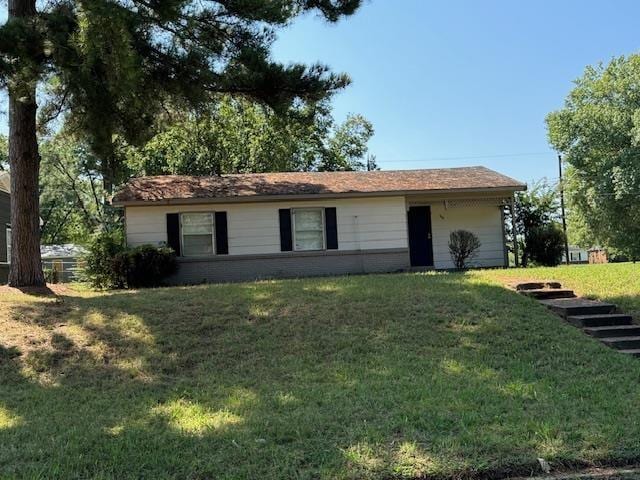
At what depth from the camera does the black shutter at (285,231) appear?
1578cm

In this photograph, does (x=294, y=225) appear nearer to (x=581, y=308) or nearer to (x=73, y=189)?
(x=581, y=308)

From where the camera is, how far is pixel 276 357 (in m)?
7.16

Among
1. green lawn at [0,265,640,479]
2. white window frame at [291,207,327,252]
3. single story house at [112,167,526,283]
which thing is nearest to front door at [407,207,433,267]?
single story house at [112,167,526,283]

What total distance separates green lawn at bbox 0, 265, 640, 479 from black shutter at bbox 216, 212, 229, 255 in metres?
5.17

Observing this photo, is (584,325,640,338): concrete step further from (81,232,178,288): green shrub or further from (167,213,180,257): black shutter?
(167,213,180,257): black shutter

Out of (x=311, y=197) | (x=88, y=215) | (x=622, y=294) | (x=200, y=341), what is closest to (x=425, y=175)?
(x=311, y=197)

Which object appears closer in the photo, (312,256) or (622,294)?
(622,294)

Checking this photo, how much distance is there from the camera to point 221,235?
1569cm

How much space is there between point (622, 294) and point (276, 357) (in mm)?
6425

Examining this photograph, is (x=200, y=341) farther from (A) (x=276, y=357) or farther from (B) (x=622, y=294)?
(B) (x=622, y=294)

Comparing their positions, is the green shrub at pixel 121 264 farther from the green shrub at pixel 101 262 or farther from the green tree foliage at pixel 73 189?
the green tree foliage at pixel 73 189

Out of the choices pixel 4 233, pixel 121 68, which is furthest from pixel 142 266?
pixel 4 233

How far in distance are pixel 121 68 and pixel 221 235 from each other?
7848mm

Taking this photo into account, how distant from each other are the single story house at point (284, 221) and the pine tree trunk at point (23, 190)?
3.82 metres
